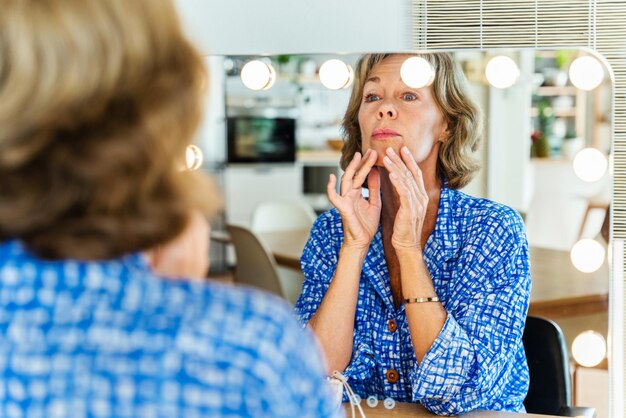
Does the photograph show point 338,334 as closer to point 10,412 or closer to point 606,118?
point 606,118

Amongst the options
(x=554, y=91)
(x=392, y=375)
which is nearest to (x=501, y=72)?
(x=554, y=91)

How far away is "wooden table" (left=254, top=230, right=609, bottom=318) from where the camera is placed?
4.65ft

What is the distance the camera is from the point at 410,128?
1.41 metres

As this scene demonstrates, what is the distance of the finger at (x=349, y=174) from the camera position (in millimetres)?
1427

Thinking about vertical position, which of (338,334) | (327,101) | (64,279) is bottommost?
(338,334)

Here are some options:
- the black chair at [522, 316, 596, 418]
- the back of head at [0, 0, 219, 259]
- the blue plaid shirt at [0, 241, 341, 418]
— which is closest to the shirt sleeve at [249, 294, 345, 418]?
the blue plaid shirt at [0, 241, 341, 418]

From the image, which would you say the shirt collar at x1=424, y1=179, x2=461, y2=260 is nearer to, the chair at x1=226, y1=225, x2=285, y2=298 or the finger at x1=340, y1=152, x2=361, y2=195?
the finger at x1=340, y1=152, x2=361, y2=195

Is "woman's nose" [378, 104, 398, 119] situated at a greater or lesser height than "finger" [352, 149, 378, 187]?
greater

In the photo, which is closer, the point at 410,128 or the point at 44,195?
the point at 44,195

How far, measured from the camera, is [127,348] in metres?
0.60

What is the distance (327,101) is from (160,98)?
2.85ft

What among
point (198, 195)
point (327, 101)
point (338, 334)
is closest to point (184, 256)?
point (198, 195)

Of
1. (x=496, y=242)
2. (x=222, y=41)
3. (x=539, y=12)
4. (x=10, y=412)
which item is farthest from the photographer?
(x=222, y=41)

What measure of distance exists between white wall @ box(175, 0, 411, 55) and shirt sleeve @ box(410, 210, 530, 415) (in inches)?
17.2
